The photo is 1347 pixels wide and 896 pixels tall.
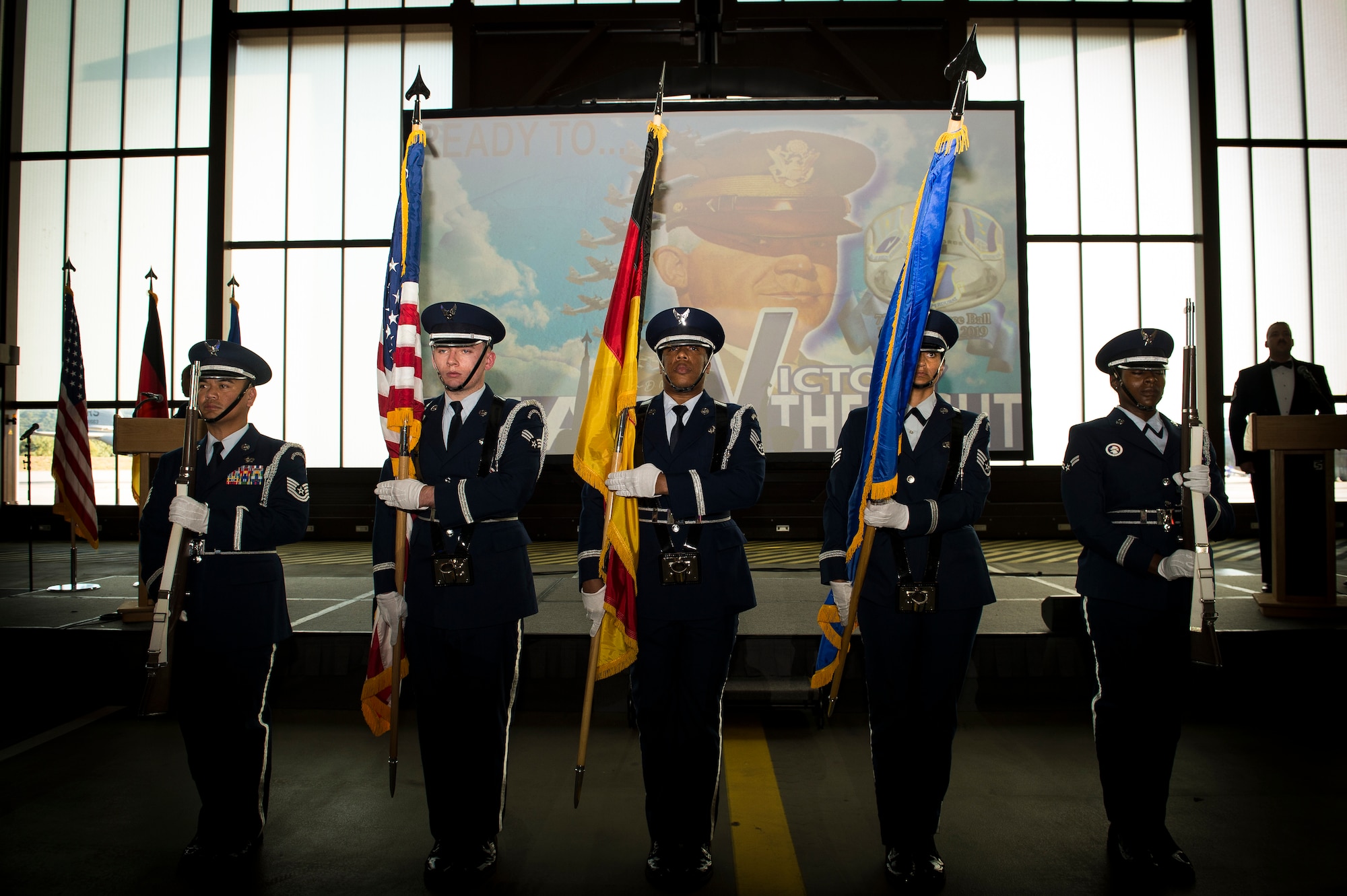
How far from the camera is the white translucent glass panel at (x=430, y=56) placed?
10.4 m

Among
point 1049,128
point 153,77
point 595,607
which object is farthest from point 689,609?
point 153,77

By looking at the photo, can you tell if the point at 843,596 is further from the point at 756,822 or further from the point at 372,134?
the point at 372,134

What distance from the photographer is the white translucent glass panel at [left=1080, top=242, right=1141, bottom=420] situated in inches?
394

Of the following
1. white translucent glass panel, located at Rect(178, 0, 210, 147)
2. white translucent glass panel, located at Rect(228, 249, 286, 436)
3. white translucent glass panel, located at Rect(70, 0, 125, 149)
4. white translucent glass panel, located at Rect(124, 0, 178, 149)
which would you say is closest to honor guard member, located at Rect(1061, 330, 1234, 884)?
white translucent glass panel, located at Rect(228, 249, 286, 436)

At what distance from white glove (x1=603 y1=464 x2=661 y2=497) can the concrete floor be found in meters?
1.17

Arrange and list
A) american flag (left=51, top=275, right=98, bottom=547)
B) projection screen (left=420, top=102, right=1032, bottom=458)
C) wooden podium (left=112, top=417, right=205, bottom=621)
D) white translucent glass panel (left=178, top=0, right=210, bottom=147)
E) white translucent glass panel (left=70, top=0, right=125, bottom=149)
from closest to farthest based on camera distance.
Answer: wooden podium (left=112, top=417, right=205, bottom=621) < american flag (left=51, top=275, right=98, bottom=547) < projection screen (left=420, top=102, right=1032, bottom=458) < white translucent glass panel (left=178, top=0, right=210, bottom=147) < white translucent glass panel (left=70, top=0, right=125, bottom=149)

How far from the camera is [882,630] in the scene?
90.5 inches

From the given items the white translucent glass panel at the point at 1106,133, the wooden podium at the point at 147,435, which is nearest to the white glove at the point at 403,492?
the wooden podium at the point at 147,435

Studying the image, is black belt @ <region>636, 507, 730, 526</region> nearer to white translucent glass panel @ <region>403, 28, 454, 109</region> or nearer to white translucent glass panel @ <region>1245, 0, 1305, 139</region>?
white translucent glass panel @ <region>403, 28, 454, 109</region>

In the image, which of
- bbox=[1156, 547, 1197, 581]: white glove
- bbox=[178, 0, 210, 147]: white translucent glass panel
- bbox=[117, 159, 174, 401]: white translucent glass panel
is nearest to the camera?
bbox=[1156, 547, 1197, 581]: white glove

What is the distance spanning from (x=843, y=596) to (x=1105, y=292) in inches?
379

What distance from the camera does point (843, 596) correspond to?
7.68 ft

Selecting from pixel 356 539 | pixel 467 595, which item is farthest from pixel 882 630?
pixel 356 539

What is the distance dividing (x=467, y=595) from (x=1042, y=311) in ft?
32.1
